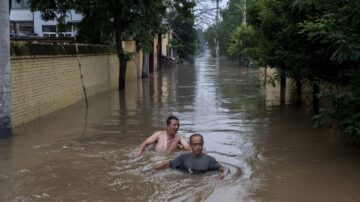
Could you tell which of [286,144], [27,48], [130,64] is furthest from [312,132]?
[130,64]

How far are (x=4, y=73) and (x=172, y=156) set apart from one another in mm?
3947

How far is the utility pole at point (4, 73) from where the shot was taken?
37.0 feet

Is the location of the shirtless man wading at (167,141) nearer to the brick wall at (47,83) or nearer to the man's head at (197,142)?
the man's head at (197,142)

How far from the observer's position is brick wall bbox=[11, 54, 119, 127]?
13.2 metres

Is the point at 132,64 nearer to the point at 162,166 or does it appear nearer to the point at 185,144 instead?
the point at 185,144

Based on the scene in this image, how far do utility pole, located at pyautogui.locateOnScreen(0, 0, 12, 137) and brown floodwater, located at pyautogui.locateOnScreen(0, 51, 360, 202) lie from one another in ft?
1.34

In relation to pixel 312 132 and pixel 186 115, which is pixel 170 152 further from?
pixel 186 115

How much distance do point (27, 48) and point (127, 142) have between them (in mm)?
4210

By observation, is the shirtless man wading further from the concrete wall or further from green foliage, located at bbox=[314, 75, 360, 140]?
the concrete wall

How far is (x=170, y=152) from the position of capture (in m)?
10.2

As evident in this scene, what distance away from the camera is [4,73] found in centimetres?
1135

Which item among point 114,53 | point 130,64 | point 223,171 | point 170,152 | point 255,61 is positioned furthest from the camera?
point 130,64

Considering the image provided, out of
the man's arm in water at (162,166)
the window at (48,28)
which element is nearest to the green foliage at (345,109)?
the man's arm in water at (162,166)

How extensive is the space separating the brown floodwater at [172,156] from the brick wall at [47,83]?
0.38m
